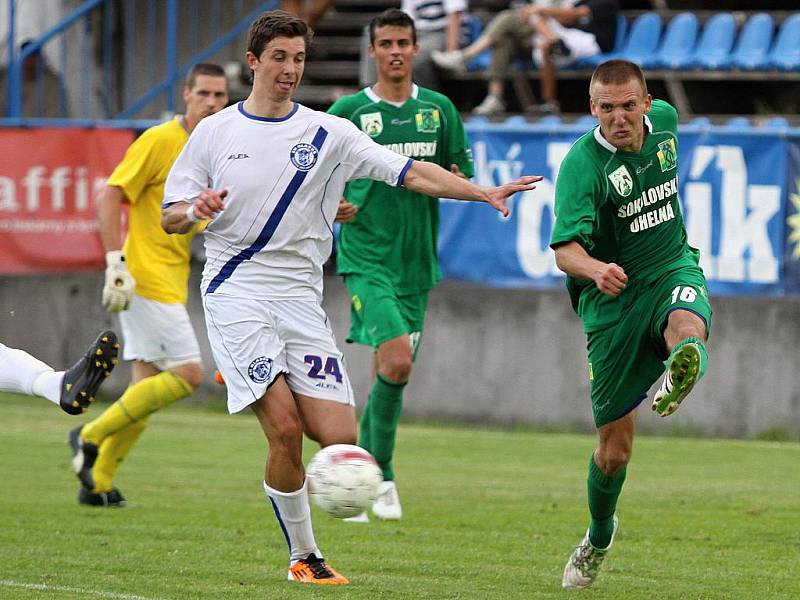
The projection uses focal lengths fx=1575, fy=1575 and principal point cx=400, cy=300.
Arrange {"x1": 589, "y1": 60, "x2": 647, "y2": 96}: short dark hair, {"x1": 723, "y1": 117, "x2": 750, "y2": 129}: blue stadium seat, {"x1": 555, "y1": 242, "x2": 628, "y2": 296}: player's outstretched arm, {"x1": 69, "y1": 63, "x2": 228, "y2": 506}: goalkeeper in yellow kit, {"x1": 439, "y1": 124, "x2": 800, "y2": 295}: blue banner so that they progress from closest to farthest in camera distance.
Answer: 1. {"x1": 555, "y1": 242, "x2": 628, "y2": 296}: player's outstretched arm
2. {"x1": 589, "y1": 60, "x2": 647, "y2": 96}: short dark hair
3. {"x1": 69, "y1": 63, "x2": 228, "y2": 506}: goalkeeper in yellow kit
4. {"x1": 439, "y1": 124, "x2": 800, "y2": 295}: blue banner
5. {"x1": 723, "y1": 117, "x2": 750, "y2": 129}: blue stadium seat

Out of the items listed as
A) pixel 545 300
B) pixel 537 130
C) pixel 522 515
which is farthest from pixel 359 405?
pixel 522 515

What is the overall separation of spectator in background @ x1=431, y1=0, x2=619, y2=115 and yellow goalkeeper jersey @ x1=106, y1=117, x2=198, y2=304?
26.7 feet

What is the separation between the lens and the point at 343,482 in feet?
20.9

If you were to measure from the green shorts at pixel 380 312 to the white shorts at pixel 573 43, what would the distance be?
881 centimetres

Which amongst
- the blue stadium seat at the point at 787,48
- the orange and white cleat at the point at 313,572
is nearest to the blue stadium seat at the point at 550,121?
the blue stadium seat at the point at 787,48

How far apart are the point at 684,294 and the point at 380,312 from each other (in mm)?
2654

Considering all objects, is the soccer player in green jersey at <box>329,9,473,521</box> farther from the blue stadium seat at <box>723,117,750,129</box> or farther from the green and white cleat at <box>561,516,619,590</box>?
the blue stadium seat at <box>723,117,750,129</box>

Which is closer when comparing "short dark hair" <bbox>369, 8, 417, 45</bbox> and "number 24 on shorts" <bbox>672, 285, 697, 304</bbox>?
"number 24 on shorts" <bbox>672, 285, 697, 304</bbox>

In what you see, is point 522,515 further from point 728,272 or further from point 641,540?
point 728,272

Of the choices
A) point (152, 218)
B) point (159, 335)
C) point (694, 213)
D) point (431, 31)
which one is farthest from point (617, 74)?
point (431, 31)

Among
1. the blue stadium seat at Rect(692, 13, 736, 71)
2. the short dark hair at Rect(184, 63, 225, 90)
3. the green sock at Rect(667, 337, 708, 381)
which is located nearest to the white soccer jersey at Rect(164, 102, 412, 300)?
the green sock at Rect(667, 337, 708, 381)

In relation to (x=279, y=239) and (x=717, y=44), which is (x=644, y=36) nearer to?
(x=717, y=44)

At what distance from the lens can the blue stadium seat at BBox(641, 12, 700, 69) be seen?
58.3 feet

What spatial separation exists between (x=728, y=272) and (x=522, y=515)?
560cm
